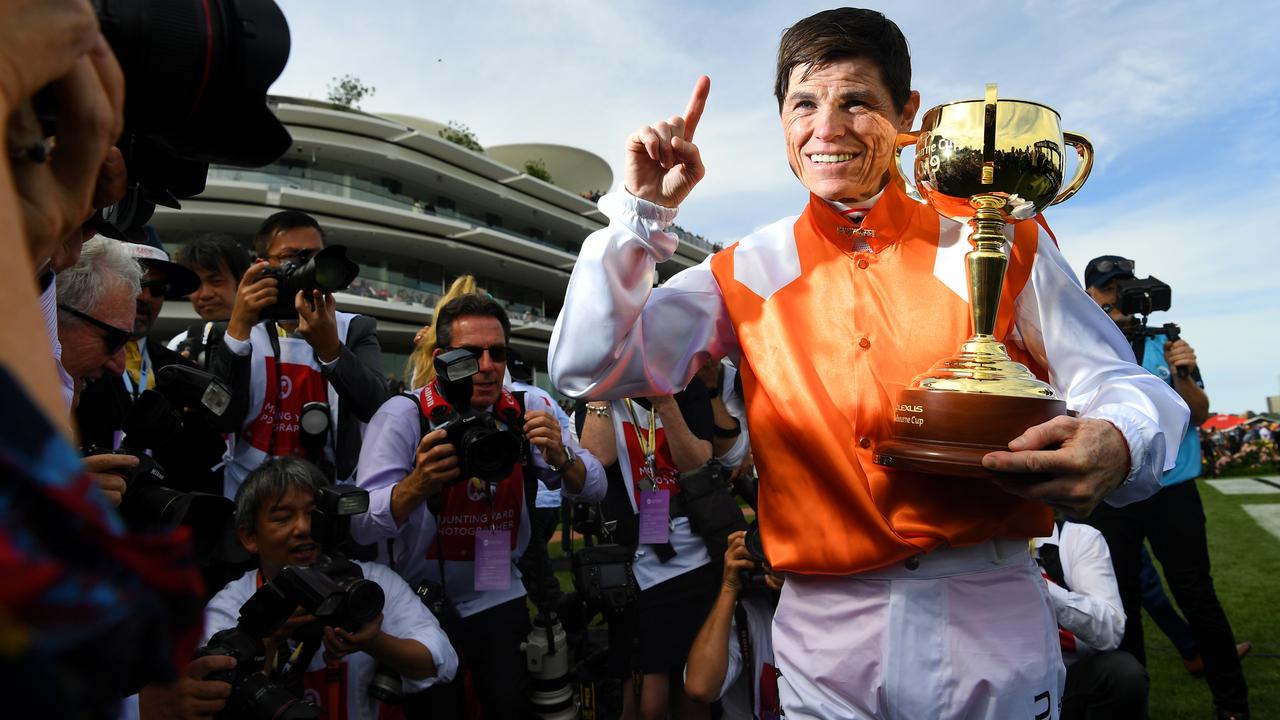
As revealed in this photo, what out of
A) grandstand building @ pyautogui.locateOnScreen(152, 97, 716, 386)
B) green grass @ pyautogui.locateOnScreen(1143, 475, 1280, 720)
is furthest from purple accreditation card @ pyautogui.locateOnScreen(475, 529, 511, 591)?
grandstand building @ pyautogui.locateOnScreen(152, 97, 716, 386)

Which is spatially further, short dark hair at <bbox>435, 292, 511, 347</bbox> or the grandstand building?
the grandstand building

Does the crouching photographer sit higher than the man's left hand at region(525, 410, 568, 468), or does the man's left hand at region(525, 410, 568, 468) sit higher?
the man's left hand at region(525, 410, 568, 468)

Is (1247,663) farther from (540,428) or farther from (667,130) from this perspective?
(667,130)

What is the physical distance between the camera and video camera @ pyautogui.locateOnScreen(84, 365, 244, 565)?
2.15 meters

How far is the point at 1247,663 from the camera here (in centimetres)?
→ 503

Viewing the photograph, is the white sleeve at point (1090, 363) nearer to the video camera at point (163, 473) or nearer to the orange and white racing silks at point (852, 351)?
the orange and white racing silks at point (852, 351)

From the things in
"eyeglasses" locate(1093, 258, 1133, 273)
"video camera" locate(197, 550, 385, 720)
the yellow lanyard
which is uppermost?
"eyeglasses" locate(1093, 258, 1133, 273)

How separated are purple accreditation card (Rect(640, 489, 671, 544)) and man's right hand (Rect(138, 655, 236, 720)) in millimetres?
2001

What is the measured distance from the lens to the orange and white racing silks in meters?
1.56

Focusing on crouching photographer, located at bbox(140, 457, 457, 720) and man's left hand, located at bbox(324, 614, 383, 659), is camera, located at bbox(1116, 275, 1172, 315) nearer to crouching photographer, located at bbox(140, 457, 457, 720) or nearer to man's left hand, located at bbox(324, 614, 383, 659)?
crouching photographer, located at bbox(140, 457, 457, 720)

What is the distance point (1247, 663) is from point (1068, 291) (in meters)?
4.84

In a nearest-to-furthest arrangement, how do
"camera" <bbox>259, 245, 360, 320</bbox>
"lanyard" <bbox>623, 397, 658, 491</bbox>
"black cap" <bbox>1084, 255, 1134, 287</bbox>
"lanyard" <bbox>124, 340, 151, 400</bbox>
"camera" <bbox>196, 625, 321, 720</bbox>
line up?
"camera" <bbox>196, 625, 321, 720</bbox>
"camera" <bbox>259, 245, 360, 320</bbox>
"lanyard" <bbox>124, 340, 151, 400</bbox>
"lanyard" <bbox>623, 397, 658, 491</bbox>
"black cap" <bbox>1084, 255, 1134, 287</bbox>

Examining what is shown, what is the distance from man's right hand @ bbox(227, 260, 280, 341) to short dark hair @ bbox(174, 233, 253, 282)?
830mm

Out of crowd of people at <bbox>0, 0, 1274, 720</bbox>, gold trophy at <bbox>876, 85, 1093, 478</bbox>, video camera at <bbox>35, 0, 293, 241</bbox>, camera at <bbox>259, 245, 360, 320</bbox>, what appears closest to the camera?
crowd of people at <bbox>0, 0, 1274, 720</bbox>
